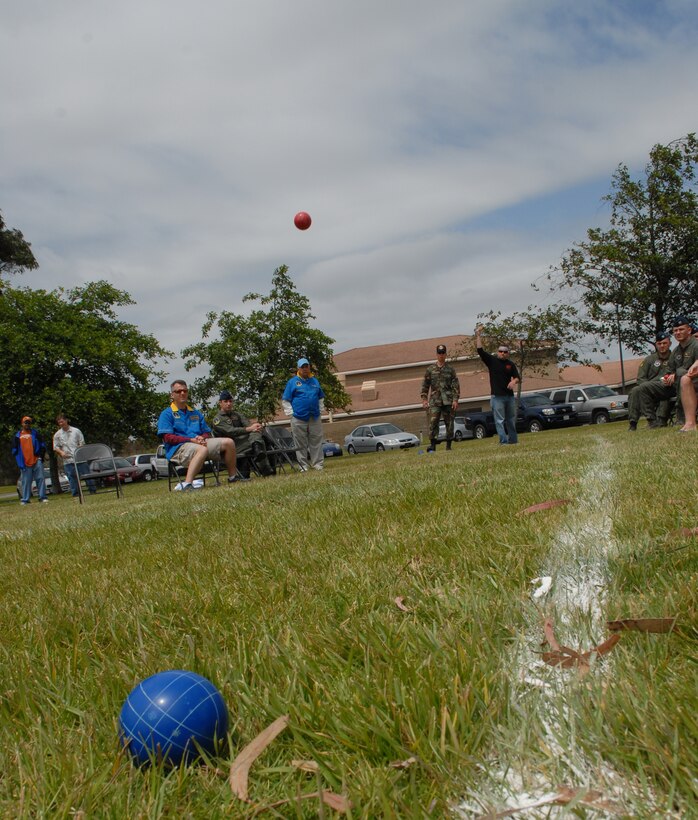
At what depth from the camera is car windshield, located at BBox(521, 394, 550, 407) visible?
31081mm

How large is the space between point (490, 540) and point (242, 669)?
4.69 feet

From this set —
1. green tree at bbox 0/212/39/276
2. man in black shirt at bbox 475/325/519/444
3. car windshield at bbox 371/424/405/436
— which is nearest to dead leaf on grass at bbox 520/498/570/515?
man in black shirt at bbox 475/325/519/444

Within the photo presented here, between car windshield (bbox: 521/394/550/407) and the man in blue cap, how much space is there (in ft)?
65.5

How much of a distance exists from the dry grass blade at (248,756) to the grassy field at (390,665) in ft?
0.07

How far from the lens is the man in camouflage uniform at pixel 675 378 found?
10.8 meters

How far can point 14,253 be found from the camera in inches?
1534

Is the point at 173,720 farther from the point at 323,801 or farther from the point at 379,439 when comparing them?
the point at 379,439

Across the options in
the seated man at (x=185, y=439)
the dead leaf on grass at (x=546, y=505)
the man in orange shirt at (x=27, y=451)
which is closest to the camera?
the dead leaf on grass at (x=546, y=505)

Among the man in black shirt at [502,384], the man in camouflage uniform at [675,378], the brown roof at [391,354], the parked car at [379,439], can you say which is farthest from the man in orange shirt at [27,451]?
the brown roof at [391,354]

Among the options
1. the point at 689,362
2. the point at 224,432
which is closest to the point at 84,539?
the point at 224,432

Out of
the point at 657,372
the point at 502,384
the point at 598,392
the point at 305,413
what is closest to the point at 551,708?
the point at 305,413

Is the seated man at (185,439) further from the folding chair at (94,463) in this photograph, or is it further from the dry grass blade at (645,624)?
the dry grass blade at (645,624)

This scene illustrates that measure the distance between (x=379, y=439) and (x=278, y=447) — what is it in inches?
759

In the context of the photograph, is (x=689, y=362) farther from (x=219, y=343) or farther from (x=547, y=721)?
(x=219, y=343)
